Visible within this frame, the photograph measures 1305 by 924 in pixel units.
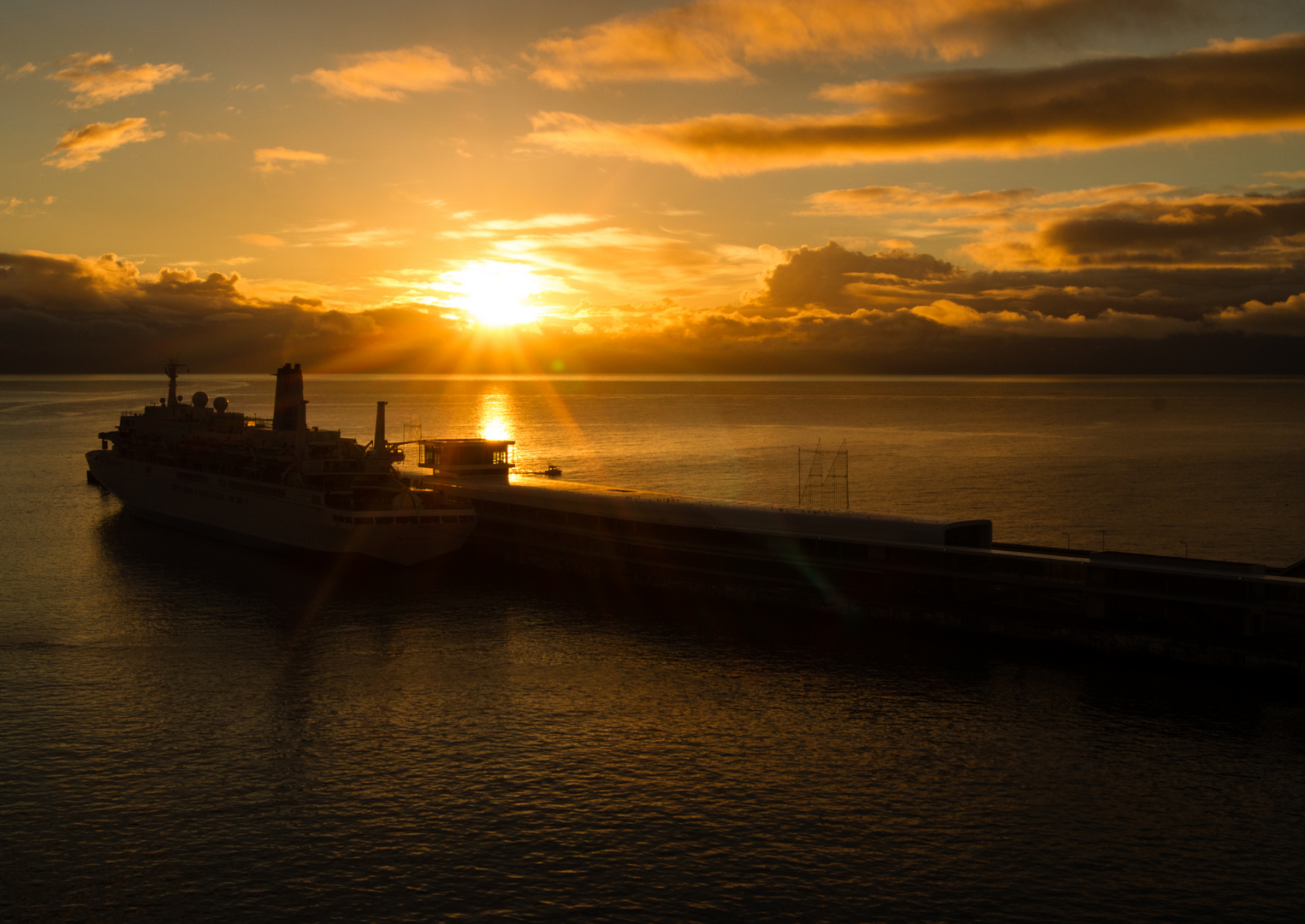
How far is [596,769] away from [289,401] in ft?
235

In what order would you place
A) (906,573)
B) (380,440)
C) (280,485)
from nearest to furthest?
(906,573)
(280,485)
(380,440)

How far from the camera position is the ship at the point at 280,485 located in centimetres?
7112

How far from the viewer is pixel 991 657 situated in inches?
1991

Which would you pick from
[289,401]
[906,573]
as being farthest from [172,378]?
[906,573]

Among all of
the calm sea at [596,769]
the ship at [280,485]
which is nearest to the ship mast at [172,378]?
the ship at [280,485]

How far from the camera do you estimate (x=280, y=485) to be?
7825 centimetres

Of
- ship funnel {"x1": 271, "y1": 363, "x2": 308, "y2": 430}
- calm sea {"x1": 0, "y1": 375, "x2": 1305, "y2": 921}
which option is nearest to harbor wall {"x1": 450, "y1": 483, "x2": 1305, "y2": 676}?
calm sea {"x1": 0, "y1": 375, "x2": 1305, "y2": 921}

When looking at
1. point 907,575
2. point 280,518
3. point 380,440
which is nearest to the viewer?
point 907,575

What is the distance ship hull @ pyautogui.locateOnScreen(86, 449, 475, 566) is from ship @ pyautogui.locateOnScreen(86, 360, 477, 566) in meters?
0.09

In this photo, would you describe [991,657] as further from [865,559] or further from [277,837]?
[277,837]

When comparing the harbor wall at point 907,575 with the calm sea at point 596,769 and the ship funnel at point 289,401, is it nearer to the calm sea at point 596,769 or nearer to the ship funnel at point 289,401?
the calm sea at point 596,769

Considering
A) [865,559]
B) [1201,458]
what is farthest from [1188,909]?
[1201,458]

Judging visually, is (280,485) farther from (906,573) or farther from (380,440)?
(906,573)

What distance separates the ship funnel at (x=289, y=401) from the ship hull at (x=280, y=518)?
10.1 metres
